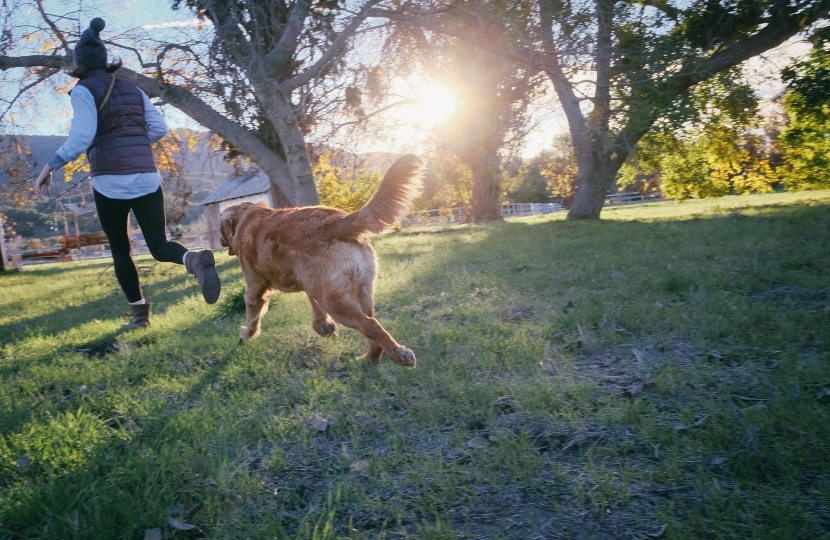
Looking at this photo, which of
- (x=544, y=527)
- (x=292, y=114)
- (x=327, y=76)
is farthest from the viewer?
(x=327, y=76)

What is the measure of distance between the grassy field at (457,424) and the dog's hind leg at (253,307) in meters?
0.15

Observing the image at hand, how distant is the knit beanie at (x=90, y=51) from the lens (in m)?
4.15

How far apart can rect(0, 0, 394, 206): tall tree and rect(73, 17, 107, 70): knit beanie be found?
132 inches

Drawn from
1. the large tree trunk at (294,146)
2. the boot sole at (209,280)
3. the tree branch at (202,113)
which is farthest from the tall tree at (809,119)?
the boot sole at (209,280)

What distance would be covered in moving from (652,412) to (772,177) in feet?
76.4

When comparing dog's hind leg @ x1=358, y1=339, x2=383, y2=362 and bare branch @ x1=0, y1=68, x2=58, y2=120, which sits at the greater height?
bare branch @ x1=0, y1=68, x2=58, y2=120

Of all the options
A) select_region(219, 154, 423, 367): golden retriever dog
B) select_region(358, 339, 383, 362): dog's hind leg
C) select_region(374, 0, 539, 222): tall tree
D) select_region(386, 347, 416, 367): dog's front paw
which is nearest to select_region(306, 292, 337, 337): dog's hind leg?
select_region(219, 154, 423, 367): golden retriever dog

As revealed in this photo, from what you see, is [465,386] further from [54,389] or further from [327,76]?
[327,76]

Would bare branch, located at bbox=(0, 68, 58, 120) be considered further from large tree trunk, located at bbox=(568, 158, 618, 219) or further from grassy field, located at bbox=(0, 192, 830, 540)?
large tree trunk, located at bbox=(568, 158, 618, 219)

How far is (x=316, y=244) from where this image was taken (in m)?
3.46

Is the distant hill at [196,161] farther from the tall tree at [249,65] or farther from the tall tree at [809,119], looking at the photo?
the tall tree at [809,119]

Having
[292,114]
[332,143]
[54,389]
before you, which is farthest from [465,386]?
[332,143]

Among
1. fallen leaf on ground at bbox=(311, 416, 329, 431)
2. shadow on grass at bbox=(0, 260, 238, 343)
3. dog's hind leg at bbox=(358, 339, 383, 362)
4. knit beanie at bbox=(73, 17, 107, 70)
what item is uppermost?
knit beanie at bbox=(73, 17, 107, 70)

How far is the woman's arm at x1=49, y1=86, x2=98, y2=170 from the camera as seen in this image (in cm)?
384
